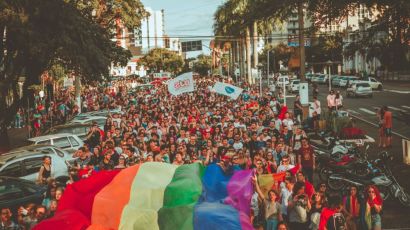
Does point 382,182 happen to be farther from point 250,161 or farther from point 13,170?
point 13,170

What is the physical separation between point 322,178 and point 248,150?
7.35 feet

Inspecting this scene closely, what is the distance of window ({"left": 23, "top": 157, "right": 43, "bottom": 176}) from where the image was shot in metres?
14.9

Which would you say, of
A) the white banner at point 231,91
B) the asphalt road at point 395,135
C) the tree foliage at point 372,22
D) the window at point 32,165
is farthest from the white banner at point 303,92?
the window at point 32,165

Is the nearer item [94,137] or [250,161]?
[250,161]

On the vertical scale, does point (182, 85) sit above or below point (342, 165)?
above

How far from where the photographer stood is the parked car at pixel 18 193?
12.1 meters

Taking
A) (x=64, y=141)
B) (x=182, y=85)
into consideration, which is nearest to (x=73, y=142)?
(x=64, y=141)

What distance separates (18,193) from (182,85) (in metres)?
13.2

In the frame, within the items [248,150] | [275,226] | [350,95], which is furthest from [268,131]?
[350,95]

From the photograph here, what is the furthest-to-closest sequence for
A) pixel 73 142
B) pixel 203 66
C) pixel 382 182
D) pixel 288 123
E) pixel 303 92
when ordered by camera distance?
pixel 203 66 → pixel 303 92 → pixel 73 142 → pixel 288 123 → pixel 382 182

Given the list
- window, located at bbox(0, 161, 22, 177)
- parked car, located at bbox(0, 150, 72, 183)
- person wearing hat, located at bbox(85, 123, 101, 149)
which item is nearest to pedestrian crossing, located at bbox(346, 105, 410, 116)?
person wearing hat, located at bbox(85, 123, 101, 149)

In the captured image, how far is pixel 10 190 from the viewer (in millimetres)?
12367

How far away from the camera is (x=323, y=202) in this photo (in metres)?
9.39

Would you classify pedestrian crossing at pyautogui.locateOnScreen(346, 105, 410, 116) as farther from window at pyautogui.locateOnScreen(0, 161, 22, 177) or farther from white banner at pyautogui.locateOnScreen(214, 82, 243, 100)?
window at pyautogui.locateOnScreen(0, 161, 22, 177)
